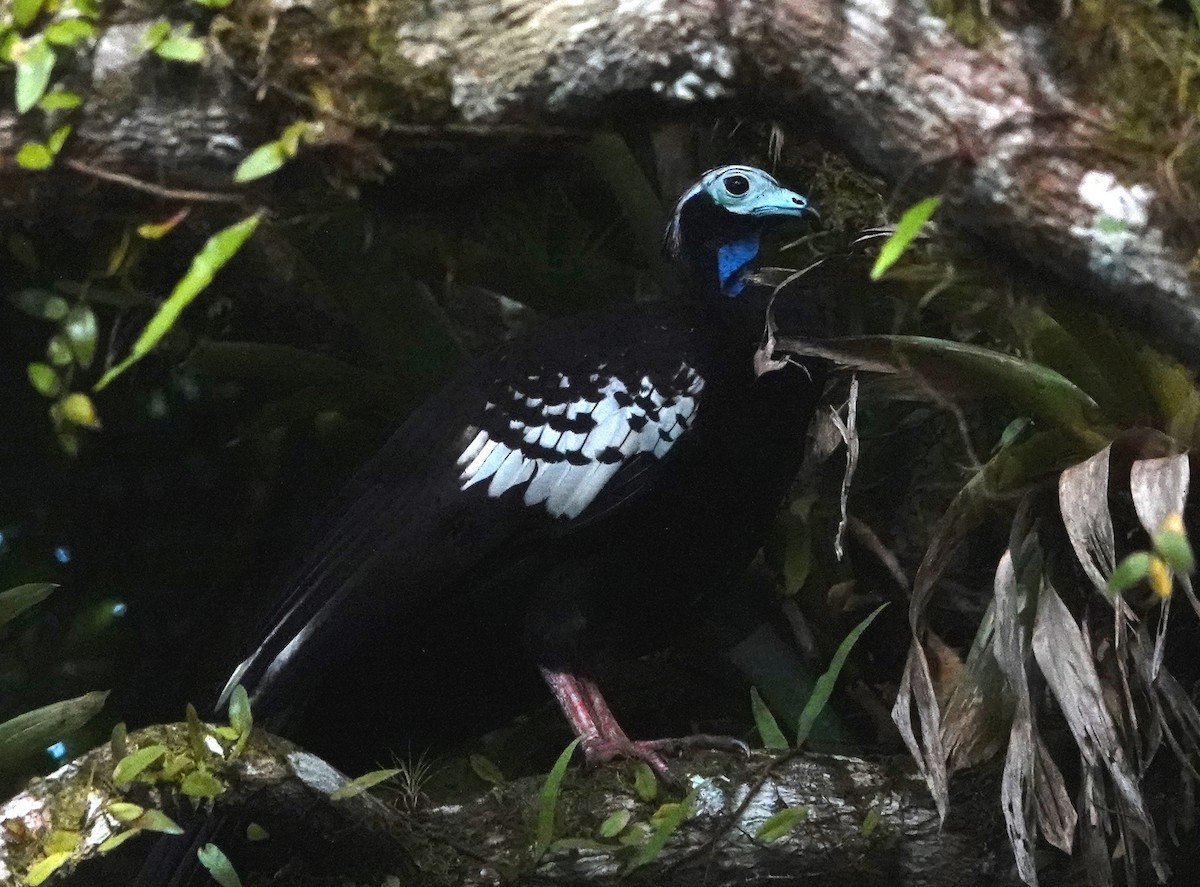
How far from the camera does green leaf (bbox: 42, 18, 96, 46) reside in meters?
1.51

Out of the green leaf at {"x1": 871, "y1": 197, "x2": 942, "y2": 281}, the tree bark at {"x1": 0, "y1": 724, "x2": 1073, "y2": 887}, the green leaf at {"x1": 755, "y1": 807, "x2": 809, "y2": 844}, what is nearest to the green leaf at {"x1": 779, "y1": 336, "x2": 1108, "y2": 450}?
the tree bark at {"x1": 0, "y1": 724, "x2": 1073, "y2": 887}

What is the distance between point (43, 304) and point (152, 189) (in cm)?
34

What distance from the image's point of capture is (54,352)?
1.88 meters

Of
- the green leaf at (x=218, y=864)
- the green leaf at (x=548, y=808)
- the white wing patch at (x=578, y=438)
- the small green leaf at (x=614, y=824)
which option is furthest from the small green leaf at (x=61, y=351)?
the small green leaf at (x=614, y=824)

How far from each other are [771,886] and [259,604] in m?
1.12

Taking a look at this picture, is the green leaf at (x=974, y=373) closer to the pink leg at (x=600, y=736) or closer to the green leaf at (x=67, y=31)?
the pink leg at (x=600, y=736)

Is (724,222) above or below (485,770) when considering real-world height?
above

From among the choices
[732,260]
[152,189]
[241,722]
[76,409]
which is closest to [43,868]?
[241,722]

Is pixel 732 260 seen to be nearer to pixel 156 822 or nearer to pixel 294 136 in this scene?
pixel 294 136

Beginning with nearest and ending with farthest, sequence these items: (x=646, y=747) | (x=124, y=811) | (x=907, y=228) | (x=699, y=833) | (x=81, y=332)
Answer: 1. (x=907, y=228)
2. (x=124, y=811)
3. (x=81, y=332)
4. (x=699, y=833)
5. (x=646, y=747)

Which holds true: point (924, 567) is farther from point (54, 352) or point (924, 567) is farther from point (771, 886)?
point (54, 352)

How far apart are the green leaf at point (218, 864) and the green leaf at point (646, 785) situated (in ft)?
2.31

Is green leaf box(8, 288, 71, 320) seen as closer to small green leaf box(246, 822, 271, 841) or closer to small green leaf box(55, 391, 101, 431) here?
small green leaf box(55, 391, 101, 431)

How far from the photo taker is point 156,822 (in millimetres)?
1780
